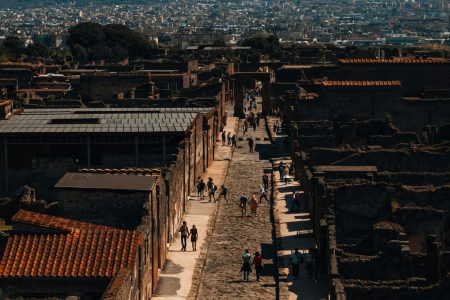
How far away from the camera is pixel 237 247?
1224 inches

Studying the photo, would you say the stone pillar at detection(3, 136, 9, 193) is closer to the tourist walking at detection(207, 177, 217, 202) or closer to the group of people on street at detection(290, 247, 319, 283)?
the tourist walking at detection(207, 177, 217, 202)

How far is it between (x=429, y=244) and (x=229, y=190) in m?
17.5

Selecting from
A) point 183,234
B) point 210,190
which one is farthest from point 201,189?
point 183,234

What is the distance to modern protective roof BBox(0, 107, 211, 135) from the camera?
36.4m

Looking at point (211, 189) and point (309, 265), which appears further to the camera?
point (211, 189)

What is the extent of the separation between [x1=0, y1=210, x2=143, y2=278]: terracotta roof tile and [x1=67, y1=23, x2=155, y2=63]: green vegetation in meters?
88.1

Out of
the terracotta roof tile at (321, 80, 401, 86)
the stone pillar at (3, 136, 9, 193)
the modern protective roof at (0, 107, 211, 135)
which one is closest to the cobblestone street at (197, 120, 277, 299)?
the modern protective roof at (0, 107, 211, 135)

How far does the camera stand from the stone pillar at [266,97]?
2532 inches

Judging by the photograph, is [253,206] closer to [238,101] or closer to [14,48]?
[238,101]

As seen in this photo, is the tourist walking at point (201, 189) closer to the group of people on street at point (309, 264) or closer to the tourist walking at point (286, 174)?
the tourist walking at point (286, 174)

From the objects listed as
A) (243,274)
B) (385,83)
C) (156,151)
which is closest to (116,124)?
(156,151)

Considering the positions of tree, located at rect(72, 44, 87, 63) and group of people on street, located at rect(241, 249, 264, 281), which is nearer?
group of people on street, located at rect(241, 249, 264, 281)

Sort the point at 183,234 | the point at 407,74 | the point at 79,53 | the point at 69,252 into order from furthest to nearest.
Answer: the point at 79,53 < the point at 407,74 < the point at 183,234 < the point at 69,252

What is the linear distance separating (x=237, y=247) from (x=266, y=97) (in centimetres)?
3410
